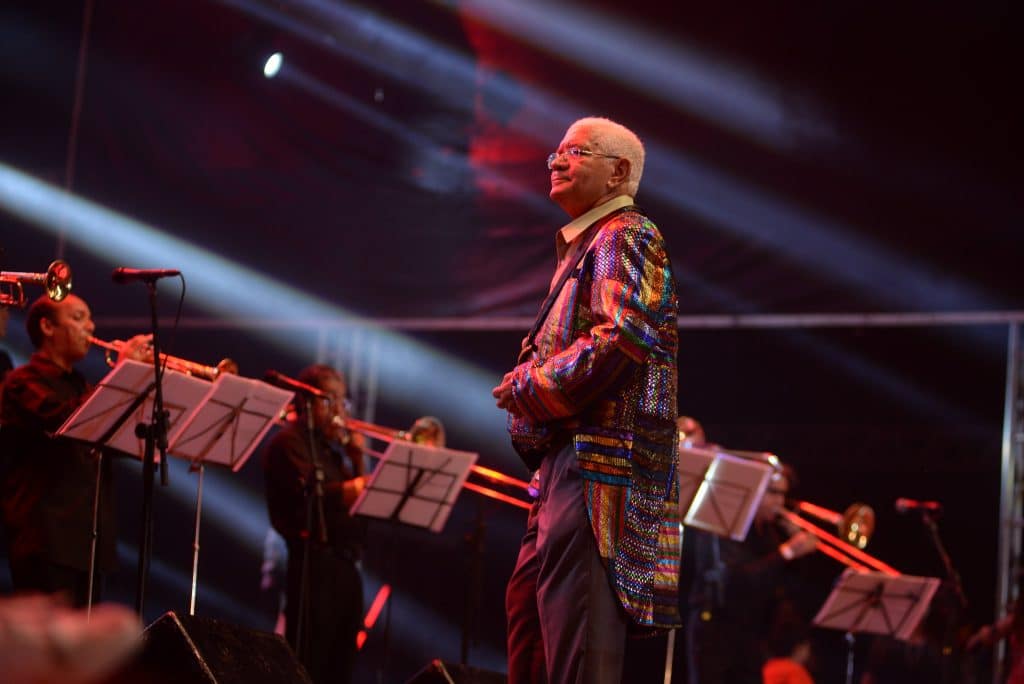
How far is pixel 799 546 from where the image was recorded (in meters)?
9.20

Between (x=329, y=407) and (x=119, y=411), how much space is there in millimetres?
2030

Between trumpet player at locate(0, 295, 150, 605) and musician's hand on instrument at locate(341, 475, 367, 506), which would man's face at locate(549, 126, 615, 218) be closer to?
trumpet player at locate(0, 295, 150, 605)

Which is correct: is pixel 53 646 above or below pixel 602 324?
below

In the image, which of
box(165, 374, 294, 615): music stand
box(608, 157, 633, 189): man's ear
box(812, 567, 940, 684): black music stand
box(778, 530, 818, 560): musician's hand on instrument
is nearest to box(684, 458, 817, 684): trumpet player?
box(778, 530, 818, 560): musician's hand on instrument

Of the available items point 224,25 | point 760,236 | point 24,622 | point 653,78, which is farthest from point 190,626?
point 224,25

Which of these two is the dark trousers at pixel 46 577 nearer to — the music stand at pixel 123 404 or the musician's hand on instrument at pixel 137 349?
the music stand at pixel 123 404

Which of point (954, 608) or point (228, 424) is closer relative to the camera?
point (228, 424)

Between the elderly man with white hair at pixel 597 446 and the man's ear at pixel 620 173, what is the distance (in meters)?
0.04

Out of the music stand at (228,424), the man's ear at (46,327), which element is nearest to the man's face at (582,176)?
the music stand at (228,424)

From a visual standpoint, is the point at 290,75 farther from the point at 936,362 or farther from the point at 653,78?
the point at 936,362

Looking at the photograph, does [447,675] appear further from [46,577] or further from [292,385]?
[292,385]

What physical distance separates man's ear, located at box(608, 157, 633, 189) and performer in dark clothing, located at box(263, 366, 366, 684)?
3549 millimetres

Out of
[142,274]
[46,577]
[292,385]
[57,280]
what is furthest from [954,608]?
[57,280]

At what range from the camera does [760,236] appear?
27.0ft
